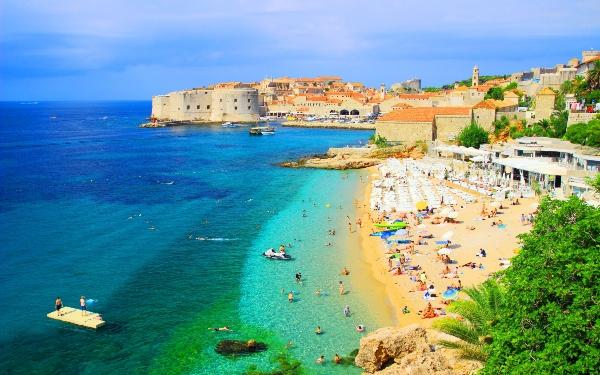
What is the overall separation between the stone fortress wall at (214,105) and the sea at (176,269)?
50.6 meters

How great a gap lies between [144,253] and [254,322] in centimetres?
754

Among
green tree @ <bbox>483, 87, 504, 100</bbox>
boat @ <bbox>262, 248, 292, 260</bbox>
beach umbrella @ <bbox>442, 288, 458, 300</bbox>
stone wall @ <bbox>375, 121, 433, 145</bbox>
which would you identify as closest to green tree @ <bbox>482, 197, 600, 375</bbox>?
beach umbrella @ <bbox>442, 288, 458, 300</bbox>

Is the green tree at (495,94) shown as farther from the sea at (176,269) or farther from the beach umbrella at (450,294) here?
the beach umbrella at (450,294)

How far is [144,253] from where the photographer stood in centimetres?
2002

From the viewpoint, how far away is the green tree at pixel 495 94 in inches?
2044

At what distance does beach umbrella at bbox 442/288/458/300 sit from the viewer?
47.5ft

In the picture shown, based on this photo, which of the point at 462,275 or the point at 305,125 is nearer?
the point at 462,275

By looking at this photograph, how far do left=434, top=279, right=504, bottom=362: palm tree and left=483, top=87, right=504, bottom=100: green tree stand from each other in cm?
4572

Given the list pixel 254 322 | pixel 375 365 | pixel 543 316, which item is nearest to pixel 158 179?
pixel 254 322

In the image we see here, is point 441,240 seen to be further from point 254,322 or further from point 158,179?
point 158,179

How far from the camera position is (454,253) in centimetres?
1788

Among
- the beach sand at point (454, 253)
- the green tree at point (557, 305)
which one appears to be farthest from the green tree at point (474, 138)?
the green tree at point (557, 305)

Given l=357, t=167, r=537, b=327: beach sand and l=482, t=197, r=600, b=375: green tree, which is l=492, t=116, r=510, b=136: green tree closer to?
l=357, t=167, r=537, b=327: beach sand

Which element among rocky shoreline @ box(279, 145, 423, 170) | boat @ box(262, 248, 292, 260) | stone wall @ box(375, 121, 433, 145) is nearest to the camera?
boat @ box(262, 248, 292, 260)
